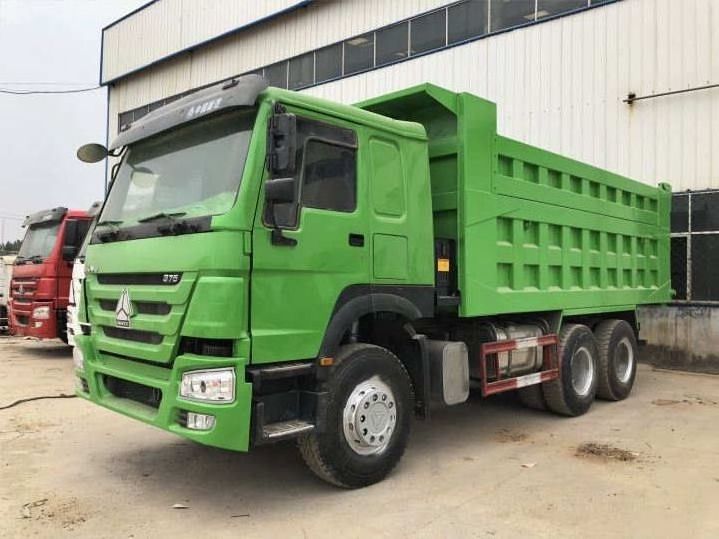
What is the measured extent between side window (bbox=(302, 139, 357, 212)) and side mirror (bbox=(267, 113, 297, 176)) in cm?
33

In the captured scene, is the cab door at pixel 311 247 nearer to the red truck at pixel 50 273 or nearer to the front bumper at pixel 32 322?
the red truck at pixel 50 273

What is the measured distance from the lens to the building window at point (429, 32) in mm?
13406

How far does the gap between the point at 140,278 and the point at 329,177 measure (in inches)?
56.9

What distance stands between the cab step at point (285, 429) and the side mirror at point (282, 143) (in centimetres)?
159

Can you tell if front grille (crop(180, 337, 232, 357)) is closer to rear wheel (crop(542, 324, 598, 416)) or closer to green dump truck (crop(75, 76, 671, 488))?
green dump truck (crop(75, 76, 671, 488))

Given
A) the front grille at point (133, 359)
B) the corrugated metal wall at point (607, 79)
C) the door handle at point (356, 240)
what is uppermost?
the corrugated metal wall at point (607, 79)

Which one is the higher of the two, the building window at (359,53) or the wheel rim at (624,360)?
the building window at (359,53)

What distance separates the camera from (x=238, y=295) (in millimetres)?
3662

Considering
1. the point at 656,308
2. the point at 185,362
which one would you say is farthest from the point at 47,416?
the point at 656,308

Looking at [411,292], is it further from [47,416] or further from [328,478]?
[47,416]

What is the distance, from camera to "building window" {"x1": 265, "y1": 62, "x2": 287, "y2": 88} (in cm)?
1727

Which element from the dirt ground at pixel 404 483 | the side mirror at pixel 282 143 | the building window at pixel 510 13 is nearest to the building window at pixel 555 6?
the building window at pixel 510 13

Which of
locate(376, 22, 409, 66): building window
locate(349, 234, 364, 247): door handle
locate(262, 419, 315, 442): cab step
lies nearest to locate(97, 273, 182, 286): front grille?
locate(262, 419, 315, 442): cab step

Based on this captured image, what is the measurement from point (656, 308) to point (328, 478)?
8.38 metres
